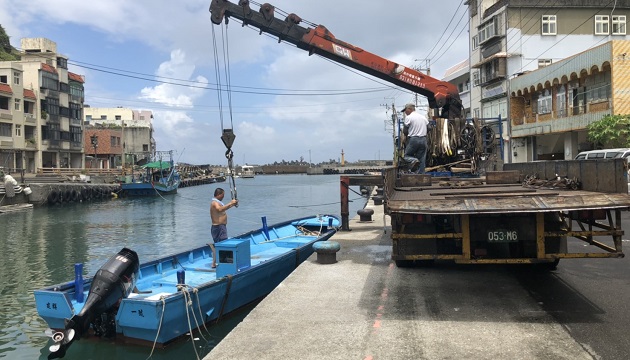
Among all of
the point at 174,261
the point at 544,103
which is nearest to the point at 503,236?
the point at 174,261

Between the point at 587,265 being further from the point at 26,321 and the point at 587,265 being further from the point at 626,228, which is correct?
the point at 26,321

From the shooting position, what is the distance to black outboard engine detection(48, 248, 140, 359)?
237 inches

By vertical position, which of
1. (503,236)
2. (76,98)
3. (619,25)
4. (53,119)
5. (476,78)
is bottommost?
(503,236)

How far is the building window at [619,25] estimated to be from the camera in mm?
36938

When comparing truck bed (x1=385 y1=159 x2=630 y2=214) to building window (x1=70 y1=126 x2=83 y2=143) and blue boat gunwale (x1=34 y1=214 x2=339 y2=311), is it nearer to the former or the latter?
blue boat gunwale (x1=34 y1=214 x2=339 y2=311)

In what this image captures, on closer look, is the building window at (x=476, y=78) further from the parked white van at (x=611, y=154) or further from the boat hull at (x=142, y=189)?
the boat hull at (x=142, y=189)

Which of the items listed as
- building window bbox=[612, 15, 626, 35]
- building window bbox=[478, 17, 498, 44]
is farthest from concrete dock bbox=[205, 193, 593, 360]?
building window bbox=[612, 15, 626, 35]

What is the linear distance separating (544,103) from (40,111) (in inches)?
2078

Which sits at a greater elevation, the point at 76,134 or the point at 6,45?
the point at 6,45

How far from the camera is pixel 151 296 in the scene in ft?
24.3

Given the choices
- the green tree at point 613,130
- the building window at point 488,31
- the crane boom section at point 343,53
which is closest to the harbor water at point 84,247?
the crane boom section at point 343,53

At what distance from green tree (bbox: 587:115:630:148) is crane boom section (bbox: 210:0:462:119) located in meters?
14.0

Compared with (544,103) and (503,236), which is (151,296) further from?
(544,103)

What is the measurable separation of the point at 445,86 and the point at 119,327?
1131 cm
